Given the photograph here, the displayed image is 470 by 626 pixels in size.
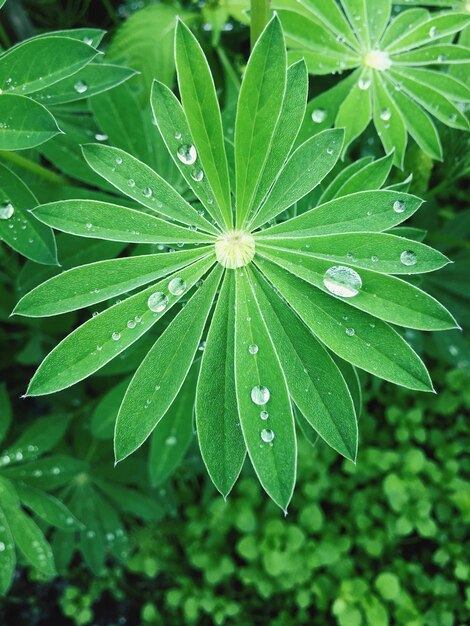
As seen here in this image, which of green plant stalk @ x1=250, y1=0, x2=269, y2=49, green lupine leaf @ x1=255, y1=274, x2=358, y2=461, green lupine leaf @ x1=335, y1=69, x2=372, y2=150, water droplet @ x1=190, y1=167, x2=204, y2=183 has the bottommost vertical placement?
green lupine leaf @ x1=255, y1=274, x2=358, y2=461

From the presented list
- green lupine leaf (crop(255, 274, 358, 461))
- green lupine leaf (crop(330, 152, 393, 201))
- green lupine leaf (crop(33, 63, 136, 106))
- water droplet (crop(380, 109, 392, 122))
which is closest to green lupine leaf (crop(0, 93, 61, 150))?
green lupine leaf (crop(33, 63, 136, 106))

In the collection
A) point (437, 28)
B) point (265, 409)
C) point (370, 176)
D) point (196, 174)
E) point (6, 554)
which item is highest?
point (437, 28)

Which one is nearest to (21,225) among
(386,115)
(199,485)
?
(386,115)

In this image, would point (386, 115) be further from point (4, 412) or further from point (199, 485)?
point (199, 485)

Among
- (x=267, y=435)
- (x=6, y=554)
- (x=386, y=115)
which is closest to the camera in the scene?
(x=267, y=435)

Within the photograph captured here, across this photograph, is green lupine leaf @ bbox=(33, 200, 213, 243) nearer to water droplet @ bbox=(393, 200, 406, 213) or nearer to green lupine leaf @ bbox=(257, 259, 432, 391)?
green lupine leaf @ bbox=(257, 259, 432, 391)

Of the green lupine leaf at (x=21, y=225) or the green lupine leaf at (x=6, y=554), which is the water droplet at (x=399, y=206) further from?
the green lupine leaf at (x=6, y=554)

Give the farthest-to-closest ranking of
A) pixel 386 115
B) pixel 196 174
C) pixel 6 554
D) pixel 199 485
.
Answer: pixel 199 485
pixel 6 554
pixel 386 115
pixel 196 174
